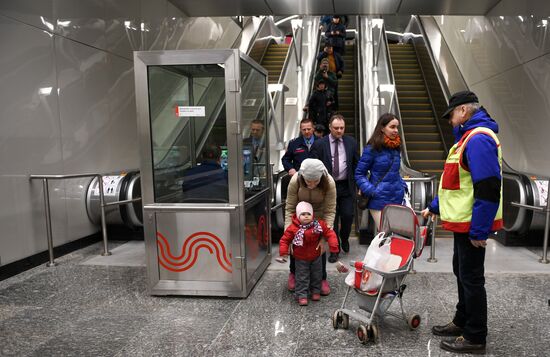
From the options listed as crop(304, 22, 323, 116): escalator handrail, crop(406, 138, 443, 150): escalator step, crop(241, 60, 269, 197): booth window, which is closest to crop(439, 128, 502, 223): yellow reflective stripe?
crop(241, 60, 269, 197): booth window

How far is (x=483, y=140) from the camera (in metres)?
2.46

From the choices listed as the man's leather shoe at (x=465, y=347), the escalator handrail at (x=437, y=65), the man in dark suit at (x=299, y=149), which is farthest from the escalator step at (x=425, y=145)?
the man's leather shoe at (x=465, y=347)

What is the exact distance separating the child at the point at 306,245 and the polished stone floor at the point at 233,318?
0.15 m

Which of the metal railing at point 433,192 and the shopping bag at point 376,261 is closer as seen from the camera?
the shopping bag at point 376,261

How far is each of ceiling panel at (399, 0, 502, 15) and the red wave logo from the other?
5538 millimetres

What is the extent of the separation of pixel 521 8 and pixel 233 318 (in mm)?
6443

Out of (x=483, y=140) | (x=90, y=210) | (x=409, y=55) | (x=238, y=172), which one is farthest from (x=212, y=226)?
(x=409, y=55)

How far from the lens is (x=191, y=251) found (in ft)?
12.8

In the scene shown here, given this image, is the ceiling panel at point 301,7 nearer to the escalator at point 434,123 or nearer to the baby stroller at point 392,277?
the escalator at point 434,123

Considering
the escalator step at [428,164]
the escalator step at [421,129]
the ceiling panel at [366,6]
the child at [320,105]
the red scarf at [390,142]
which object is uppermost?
the ceiling panel at [366,6]

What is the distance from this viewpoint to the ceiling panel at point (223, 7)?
712 cm

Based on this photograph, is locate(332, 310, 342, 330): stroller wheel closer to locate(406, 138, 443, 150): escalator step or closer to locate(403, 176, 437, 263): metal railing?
locate(403, 176, 437, 263): metal railing

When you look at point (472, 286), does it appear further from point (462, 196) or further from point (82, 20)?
point (82, 20)

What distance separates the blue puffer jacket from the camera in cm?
399
